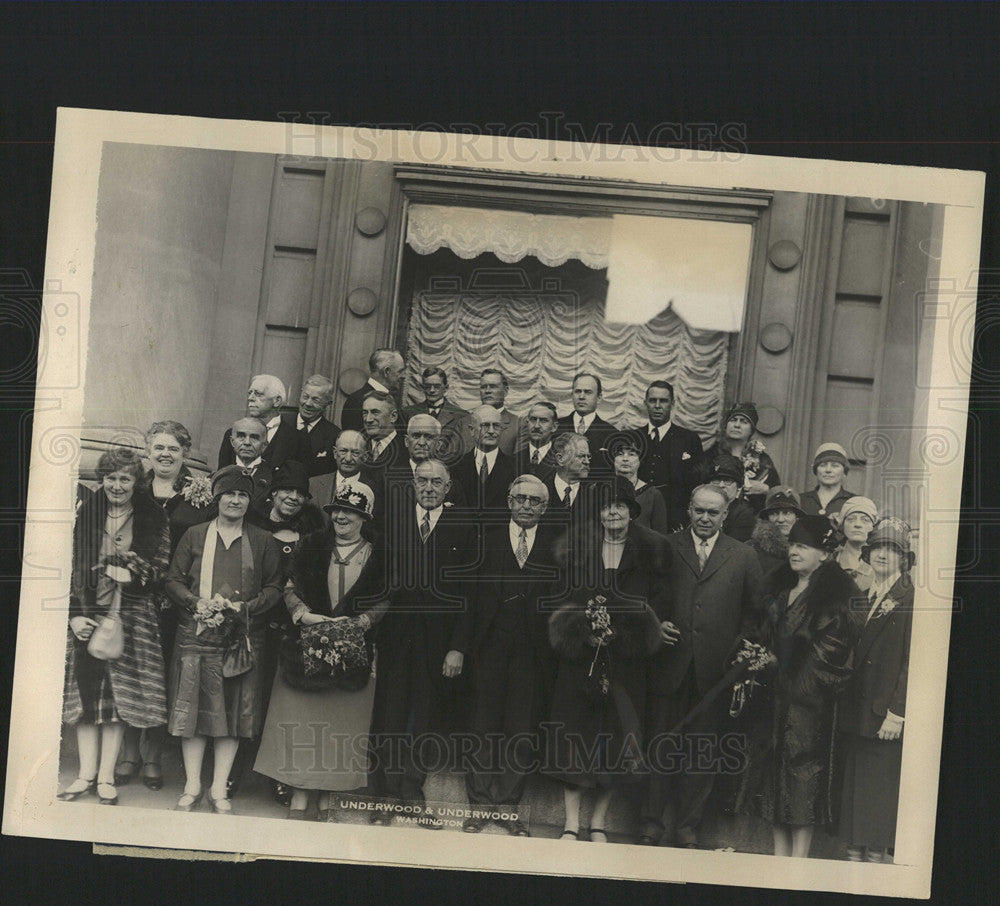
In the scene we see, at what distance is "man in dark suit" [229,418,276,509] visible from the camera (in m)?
3.30

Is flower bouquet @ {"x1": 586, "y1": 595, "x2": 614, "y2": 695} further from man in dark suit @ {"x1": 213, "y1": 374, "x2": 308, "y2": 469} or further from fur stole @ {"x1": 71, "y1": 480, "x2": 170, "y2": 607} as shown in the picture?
fur stole @ {"x1": 71, "y1": 480, "x2": 170, "y2": 607}

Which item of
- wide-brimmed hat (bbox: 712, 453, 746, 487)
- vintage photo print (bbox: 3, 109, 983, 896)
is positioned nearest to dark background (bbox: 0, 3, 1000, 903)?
vintage photo print (bbox: 3, 109, 983, 896)

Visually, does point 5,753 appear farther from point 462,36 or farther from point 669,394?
point 462,36

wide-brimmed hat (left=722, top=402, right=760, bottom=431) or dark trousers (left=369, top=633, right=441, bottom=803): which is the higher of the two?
wide-brimmed hat (left=722, top=402, right=760, bottom=431)

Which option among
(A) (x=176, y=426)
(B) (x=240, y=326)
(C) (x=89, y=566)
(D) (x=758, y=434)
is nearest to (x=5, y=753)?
(C) (x=89, y=566)

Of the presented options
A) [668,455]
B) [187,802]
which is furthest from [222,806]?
[668,455]

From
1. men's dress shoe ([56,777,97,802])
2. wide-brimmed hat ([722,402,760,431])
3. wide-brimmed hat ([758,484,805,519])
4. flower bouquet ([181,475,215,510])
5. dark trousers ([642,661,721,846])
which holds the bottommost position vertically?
men's dress shoe ([56,777,97,802])

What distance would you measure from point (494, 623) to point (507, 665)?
0.14m

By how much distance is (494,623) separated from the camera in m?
3.25

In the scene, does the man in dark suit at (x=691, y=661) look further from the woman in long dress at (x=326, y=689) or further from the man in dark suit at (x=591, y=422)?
the woman in long dress at (x=326, y=689)

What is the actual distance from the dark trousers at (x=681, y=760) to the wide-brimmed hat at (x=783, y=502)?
56 centimetres

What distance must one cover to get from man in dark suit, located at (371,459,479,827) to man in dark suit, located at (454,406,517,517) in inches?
3.2

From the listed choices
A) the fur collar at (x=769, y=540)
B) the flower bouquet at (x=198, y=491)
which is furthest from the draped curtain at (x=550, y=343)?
the flower bouquet at (x=198, y=491)

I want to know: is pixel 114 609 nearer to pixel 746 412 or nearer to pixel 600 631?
pixel 600 631
